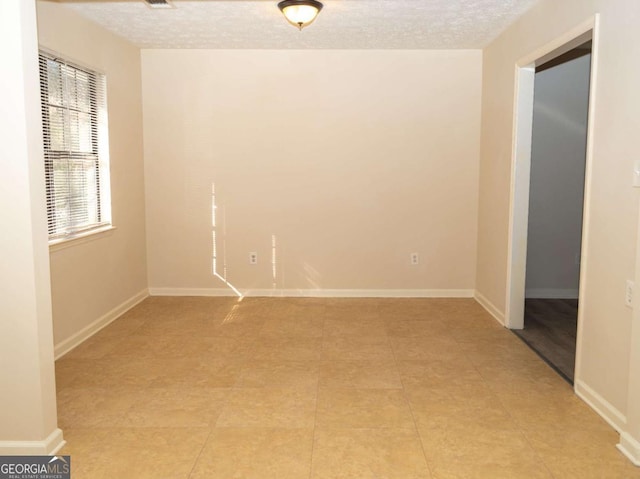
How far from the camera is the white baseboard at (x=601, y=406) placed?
2.87 metres

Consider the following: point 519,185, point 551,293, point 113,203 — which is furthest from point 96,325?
point 551,293

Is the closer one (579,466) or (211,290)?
(579,466)

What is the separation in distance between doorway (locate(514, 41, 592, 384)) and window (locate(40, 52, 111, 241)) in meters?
4.04

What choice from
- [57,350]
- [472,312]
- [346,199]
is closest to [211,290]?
[346,199]

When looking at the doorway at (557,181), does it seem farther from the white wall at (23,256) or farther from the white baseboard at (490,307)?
the white wall at (23,256)

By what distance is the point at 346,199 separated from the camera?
A: 5.78m

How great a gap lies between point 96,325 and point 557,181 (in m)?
4.60

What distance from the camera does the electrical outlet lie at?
2766 millimetres

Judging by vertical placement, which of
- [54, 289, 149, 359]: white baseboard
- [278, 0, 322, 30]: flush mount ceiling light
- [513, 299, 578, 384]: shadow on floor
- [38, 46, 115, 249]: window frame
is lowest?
[513, 299, 578, 384]: shadow on floor

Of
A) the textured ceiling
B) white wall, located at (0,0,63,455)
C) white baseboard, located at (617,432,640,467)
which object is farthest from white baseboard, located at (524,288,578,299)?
white wall, located at (0,0,63,455)

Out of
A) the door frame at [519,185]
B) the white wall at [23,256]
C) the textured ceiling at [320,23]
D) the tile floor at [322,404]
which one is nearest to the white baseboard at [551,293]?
the tile floor at [322,404]

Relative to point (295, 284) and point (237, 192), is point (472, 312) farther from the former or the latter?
point (237, 192)

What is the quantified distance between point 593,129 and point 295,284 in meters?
3.43

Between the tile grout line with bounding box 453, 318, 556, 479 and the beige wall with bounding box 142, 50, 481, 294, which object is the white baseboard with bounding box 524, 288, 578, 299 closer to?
the beige wall with bounding box 142, 50, 481, 294
